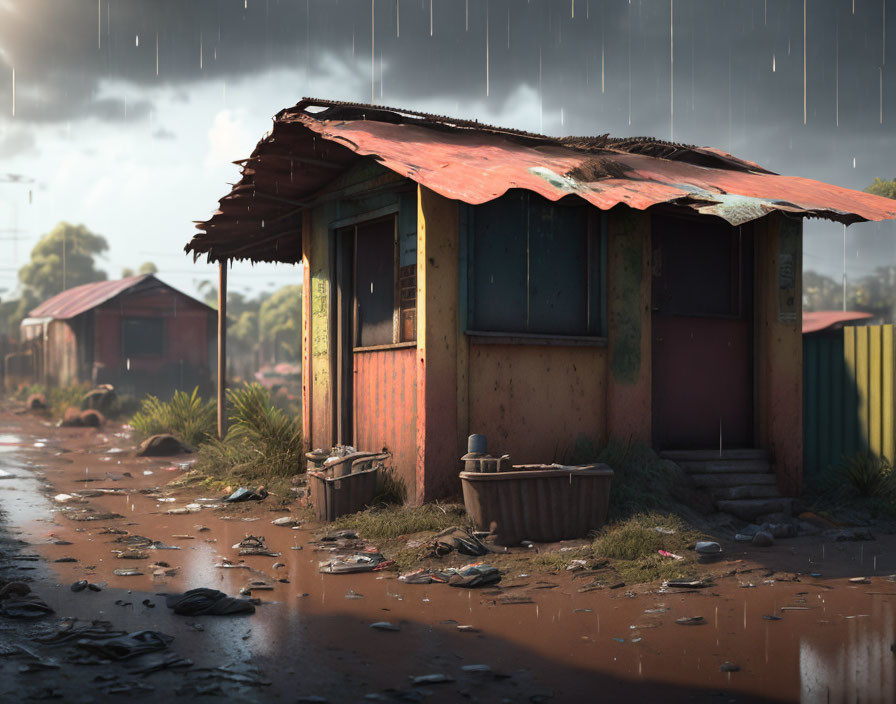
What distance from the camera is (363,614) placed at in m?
4.66

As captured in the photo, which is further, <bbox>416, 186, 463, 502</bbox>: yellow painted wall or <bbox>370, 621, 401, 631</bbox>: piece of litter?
<bbox>416, 186, 463, 502</bbox>: yellow painted wall

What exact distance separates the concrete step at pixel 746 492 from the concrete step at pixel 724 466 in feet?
0.62

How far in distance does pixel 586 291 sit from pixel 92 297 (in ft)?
70.8

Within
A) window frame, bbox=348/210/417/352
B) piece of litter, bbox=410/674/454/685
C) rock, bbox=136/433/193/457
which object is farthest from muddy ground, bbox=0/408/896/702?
rock, bbox=136/433/193/457

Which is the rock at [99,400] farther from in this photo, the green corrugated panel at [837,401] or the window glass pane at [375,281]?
the green corrugated panel at [837,401]

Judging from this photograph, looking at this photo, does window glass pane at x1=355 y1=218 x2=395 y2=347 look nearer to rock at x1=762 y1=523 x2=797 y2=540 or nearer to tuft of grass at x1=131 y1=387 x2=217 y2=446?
rock at x1=762 y1=523 x2=797 y2=540

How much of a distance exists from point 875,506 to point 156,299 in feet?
69.9

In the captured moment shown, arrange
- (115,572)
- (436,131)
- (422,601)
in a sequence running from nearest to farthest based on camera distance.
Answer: (422,601) → (115,572) → (436,131)

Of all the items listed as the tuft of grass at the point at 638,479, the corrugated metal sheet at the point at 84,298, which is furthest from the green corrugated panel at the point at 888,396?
the corrugated metal sheet at the point at 84,298

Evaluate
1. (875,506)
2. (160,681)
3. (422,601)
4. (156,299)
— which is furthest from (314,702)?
(156,299)

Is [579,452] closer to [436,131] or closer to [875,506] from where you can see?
[875,506]

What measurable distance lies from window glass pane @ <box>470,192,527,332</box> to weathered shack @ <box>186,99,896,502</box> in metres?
0.02

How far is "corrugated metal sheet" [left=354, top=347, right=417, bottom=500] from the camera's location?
7.40m

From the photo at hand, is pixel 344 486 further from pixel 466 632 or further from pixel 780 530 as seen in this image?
pixel 780 530
